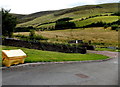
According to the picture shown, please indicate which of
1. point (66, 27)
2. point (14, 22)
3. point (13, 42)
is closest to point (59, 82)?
point (13, 42)

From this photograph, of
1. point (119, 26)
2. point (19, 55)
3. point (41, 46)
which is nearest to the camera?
point (19, 55)

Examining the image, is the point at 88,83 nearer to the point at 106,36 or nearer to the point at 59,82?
the point at 59,82

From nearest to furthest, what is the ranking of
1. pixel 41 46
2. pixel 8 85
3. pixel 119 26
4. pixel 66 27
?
pixel 8 85
pixel 41 46
pixel 119 26
pixel 66 27

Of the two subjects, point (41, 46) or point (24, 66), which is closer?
point (24, 66)

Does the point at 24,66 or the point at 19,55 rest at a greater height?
the point at 19,55

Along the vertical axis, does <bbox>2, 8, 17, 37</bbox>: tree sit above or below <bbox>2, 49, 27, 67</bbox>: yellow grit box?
above

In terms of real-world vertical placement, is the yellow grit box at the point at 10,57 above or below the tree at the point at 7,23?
below

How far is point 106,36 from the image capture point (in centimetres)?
6800

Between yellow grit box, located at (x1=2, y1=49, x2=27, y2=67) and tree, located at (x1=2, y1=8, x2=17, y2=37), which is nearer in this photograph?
yellow grit box, located at (x1=2, y1=49, x2=27, y2=67)

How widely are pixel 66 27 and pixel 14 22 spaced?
186ft

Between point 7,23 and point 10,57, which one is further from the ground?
point 7,23

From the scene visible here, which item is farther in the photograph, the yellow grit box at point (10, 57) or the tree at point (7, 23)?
the tree at point (7, 23)

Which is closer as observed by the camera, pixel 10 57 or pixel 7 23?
pixel 10 57

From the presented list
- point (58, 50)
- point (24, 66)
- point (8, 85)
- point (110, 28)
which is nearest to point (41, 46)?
point (58, 50)
